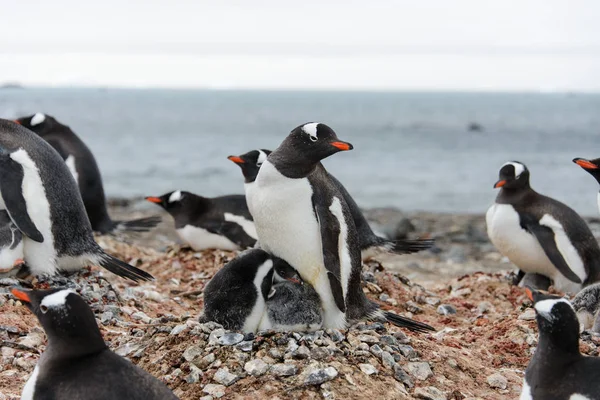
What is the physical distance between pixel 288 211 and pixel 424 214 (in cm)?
1261

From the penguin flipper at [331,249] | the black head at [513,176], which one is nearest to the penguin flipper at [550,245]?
the black head at [513,176]

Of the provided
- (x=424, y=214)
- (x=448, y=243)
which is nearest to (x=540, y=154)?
(x=424, y=214)

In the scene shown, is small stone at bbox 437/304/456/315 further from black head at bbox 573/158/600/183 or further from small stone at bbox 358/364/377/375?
small stone at bbox 358/364/377/375

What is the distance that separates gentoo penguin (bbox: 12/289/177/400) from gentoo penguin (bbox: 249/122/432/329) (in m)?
1.47

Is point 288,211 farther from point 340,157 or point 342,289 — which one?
point 340,157

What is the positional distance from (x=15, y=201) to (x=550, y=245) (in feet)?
15.0

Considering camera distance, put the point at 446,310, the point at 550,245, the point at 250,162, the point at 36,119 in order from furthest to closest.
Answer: the point at 36,119
the point at 250,162
the point at 550,245
the point at 446,310

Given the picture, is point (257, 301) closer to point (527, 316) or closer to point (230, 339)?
point (230, 339)

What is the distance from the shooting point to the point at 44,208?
5270mm

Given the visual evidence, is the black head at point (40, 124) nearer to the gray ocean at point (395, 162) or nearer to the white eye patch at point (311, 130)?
the white eye patch at point (311, 130)

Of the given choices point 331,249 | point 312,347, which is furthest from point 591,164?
point 312,347

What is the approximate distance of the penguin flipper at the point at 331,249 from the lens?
422 centimetres

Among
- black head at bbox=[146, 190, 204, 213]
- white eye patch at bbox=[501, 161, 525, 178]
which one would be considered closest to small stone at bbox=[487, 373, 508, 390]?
white eye patch at bbox=[501, 161, 525, 178]

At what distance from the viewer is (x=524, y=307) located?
19.7 feet
